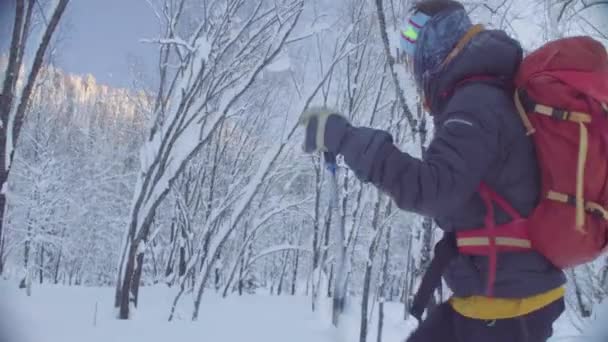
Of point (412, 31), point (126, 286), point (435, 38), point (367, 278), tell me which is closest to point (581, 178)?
point (435, 38)

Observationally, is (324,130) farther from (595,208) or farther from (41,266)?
(41,266)

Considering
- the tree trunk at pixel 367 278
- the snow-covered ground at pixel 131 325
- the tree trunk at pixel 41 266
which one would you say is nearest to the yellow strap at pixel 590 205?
the snow-covered ground at pixel 131 325

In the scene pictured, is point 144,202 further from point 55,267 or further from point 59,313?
point 55,267

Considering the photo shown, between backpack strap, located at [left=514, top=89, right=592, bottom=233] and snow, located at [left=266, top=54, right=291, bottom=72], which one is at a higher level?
snow, located at [left=266, top=54, right=291, bottom=72]

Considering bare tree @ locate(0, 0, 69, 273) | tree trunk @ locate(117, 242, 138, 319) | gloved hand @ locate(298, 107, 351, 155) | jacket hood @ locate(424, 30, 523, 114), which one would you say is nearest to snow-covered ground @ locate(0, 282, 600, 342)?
tree trunk @ locate(117, 242, 138, 319)

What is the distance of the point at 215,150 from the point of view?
53.5 feet

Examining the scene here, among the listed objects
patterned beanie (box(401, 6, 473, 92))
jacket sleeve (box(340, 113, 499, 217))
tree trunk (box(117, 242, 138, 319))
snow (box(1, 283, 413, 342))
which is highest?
patterned beanie (box(401, 6, 473, 92))

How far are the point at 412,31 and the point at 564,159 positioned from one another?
70cm

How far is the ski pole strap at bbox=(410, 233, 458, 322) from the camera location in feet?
4.65

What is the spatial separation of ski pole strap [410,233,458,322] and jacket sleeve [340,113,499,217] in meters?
0.20

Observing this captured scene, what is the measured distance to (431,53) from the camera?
1536 mm

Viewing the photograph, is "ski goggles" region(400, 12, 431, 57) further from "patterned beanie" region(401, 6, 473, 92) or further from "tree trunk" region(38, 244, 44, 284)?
"tree trunk" region(38, 244, 44, 284)

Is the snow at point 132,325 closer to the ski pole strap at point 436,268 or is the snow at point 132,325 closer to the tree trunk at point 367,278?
the tree trunk at point 367,278

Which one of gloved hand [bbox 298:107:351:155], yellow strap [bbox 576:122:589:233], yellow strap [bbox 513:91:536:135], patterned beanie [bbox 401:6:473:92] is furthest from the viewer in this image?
patterned beanie [bbox 401:6:473:92]
